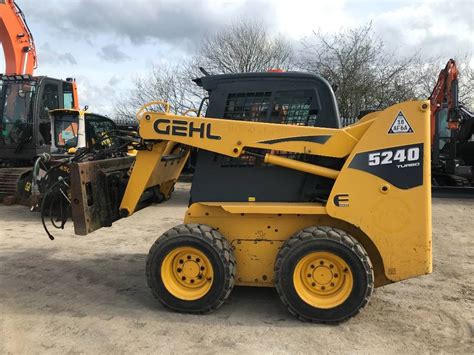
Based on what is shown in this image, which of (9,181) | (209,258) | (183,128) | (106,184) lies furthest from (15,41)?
(209,258)

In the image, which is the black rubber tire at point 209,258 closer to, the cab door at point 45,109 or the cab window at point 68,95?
the cab door at point 45,109

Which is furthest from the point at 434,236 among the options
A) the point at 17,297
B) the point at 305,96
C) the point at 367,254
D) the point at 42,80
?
the point at 42,80

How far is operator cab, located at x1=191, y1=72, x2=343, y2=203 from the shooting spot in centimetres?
423

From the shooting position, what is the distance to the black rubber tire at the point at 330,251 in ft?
12.6

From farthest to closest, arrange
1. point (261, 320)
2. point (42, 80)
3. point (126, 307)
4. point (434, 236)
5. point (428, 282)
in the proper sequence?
1. point (42, 80)
2. point (434, 236)
3. point (428, 282)
4. point (126, 307)
5. point (261, 320)

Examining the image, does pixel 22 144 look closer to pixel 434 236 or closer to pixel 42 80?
pixel 42 80

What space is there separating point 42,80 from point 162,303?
7940 millimetres

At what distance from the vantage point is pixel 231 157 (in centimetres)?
434

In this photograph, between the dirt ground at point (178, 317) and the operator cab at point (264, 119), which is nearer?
Result: the dirt ground at point (178, 317)

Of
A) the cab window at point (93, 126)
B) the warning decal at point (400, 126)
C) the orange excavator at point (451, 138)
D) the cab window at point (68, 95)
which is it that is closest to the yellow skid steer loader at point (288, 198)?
the warning decal at point (400, 126)

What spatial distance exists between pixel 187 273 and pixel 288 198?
44.9 inches

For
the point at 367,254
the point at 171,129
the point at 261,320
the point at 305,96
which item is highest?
the point at 305,96

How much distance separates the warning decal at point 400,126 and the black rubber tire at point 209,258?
1729 millimetres

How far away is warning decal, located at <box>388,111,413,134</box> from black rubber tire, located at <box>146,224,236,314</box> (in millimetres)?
1729
